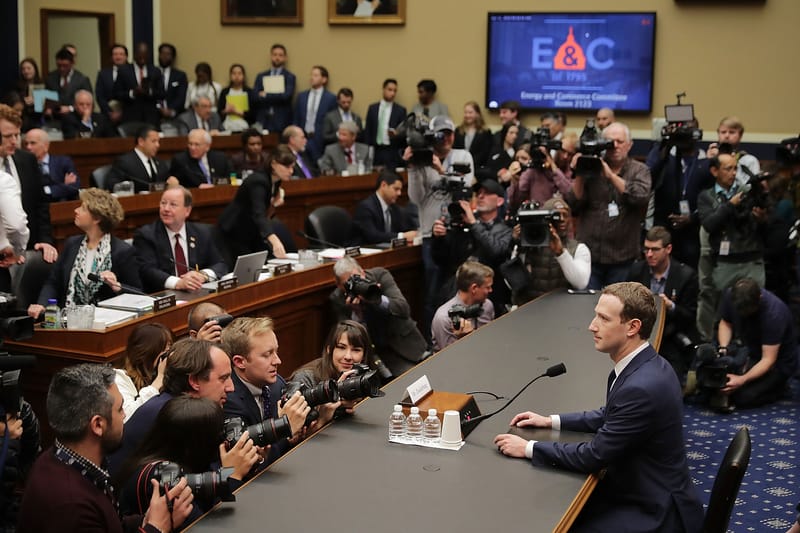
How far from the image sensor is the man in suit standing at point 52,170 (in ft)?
23.9

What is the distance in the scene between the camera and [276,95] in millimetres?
11570

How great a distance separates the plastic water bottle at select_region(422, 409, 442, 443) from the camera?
332 centimetres

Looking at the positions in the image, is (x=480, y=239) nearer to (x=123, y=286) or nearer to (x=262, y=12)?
(x=123, y=286)

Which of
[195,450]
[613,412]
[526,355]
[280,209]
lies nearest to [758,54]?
[280,209]

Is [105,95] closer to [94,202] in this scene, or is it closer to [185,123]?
[185,123]

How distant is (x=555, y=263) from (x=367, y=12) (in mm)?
6402

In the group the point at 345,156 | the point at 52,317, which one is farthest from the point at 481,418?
the point at 345,156

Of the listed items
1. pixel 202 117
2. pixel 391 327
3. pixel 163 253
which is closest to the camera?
pixel 163 253

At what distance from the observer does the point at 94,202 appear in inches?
199

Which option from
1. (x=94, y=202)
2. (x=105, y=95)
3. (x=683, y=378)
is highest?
(x=105, y=95)

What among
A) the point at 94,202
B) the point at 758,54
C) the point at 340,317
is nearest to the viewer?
the point at 94,202

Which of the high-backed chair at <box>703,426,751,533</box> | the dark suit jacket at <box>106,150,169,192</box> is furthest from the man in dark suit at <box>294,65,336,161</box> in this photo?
the high-backed chair at <box>703,426,751,533</box>

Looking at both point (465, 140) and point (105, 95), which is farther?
point (105, 95)

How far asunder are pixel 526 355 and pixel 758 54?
22.1 feet
